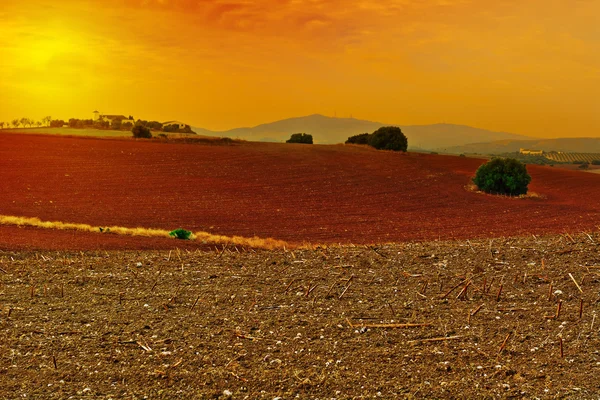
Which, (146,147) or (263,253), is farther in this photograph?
(146,147)

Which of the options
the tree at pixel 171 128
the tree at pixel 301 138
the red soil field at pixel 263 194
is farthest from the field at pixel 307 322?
the tree at pixel 171 128

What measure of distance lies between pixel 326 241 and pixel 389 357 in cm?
1639


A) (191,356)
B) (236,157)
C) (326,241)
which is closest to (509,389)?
(191,356)

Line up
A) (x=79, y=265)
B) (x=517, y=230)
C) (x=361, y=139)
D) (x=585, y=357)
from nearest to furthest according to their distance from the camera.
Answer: (x=585, y=357) < (x=79, y=265) < (x=517, y=230) < (x=361, y=139)

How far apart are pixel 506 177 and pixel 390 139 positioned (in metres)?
26.2

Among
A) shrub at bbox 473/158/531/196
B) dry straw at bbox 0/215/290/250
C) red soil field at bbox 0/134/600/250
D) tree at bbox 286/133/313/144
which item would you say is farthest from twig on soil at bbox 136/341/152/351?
tree at bbox 286/133/313/144

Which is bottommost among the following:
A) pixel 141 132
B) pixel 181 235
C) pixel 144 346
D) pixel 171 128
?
pixel 181 235

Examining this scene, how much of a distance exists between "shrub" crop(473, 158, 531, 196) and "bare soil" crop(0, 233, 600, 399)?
31.0 metres

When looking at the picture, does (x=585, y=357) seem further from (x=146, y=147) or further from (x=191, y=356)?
(x=146, y=147)

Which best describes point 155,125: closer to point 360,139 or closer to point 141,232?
point 360,139

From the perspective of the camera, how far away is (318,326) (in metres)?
7.55

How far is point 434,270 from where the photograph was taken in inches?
389

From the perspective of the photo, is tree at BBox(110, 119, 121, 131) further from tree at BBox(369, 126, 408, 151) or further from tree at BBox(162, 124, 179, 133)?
tree at BBox(369, 126, 408, 151)

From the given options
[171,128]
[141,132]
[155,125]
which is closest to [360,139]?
[171,128]
